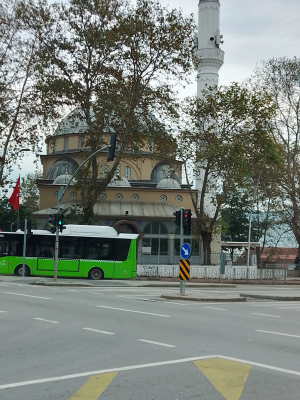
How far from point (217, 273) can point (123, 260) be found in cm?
951

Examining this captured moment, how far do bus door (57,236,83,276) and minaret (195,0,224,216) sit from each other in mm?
27092

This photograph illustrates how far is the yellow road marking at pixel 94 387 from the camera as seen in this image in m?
5.97

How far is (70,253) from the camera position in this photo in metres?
33.5

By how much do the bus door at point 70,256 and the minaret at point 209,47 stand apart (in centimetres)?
2709

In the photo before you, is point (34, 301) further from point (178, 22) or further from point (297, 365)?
point (178, 22)

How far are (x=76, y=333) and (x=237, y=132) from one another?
1357 inches

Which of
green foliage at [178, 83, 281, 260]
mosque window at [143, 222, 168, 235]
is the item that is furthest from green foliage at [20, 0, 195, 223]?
mosque window at [143, 222, 168, 235]

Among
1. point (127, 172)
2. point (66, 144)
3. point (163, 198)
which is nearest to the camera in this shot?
point (163, 198)

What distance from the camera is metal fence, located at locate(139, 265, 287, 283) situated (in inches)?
1531

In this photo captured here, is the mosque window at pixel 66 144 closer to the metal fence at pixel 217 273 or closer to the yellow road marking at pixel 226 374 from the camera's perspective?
the metal fence at pixel 217 273

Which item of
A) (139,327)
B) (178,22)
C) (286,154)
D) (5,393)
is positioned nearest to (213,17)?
(286,154)

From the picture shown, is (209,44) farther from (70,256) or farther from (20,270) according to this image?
(20,270)

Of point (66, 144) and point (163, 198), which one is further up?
point (66, 144)

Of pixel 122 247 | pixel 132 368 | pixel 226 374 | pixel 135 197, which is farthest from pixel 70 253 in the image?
pixel 135 197
